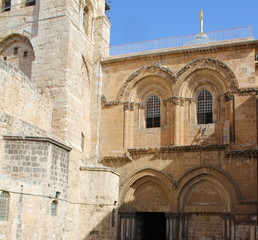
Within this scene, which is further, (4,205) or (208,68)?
(208,68)

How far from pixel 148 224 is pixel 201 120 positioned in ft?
20.8

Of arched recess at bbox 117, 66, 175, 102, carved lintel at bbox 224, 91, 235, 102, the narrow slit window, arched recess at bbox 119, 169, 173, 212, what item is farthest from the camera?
the narrow slit window

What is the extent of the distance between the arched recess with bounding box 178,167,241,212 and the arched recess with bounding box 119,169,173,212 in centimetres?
87

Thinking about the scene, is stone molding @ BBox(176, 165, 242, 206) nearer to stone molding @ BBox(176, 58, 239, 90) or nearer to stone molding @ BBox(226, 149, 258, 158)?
stone molding @ BBox(226, 149, 258, 158)

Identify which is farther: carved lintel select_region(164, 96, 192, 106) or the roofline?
carved lintel select_region(164, 96, 192, 106)

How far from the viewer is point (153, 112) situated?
21172mm

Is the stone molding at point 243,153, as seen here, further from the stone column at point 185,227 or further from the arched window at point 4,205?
the arched window at point 4,205

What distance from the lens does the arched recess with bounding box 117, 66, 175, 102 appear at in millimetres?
20825

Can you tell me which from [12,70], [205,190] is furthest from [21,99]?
[205,190]

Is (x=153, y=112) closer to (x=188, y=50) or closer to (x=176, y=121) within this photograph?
(x=176, y=121)

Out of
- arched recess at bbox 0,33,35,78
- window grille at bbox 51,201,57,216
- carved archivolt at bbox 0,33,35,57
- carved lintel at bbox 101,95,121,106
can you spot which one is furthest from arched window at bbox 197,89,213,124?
carved archivolt at bbox 0,33,35,57

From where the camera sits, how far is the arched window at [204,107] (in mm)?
20188

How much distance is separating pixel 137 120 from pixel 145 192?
350 centimetres

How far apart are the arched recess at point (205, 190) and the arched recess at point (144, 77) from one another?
4509 mm
